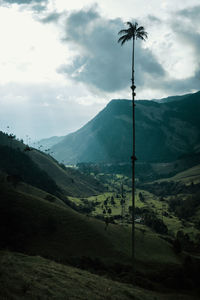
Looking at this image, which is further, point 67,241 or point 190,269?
point 67,241

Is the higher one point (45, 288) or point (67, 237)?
point (45, 288)

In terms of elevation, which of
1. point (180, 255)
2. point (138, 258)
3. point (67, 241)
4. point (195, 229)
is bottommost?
point (195, 229)

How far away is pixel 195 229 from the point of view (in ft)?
557

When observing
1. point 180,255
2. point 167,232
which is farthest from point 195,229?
point 180,255

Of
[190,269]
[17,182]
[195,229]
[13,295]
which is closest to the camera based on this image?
[13,295]

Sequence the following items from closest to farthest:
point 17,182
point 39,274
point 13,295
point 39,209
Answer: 1. point 13,295
2. point 39,274
3. point 39,209
4. point 17,182

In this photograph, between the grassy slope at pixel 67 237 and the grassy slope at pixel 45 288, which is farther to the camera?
the grassy slope at pixel 67 237

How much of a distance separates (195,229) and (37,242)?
506 feet

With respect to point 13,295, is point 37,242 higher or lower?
lower

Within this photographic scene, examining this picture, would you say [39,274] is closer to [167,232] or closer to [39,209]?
[39,209]

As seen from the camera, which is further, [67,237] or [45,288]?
[67,237]

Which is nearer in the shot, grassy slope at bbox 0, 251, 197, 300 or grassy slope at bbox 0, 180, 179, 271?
grassy slope at bbox 0, 251, 197, 300

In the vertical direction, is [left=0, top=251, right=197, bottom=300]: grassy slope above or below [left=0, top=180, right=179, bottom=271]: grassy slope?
above

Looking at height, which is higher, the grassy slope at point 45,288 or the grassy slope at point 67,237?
the grassy slope at point 45,288
